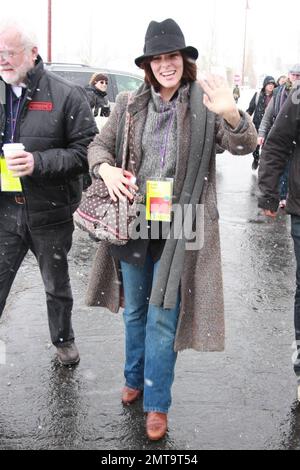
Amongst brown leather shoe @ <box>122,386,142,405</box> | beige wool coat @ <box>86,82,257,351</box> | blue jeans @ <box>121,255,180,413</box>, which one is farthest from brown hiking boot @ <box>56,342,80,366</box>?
beige wool coat @ <box>86,82,257,351</box>

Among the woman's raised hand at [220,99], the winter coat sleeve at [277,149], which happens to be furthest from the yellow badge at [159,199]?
the winter coat sleeve at [277,149]

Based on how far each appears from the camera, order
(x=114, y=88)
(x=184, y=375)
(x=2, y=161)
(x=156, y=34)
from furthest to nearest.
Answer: (x=114, y=88) < (x=184, y=375) < (x=2, y=161) < (x=156, y=34)

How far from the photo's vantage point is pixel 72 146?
323 centimetres

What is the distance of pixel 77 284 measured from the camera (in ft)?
16.4

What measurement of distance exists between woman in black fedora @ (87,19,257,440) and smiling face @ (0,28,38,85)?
57cm

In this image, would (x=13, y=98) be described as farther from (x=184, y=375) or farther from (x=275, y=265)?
(x=275, y=265)

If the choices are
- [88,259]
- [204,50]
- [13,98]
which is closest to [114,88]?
[88,259]

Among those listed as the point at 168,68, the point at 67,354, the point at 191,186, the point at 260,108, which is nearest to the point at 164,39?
the point at 168,68

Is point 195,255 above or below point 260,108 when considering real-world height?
below

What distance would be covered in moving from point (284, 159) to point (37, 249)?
5.03 ft

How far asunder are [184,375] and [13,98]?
196cm

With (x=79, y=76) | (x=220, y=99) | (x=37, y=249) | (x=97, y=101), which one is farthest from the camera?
(x=79, y=76)

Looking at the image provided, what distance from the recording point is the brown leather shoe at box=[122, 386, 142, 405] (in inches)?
125

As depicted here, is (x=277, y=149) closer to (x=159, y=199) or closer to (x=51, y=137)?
(x=159, y=199)
